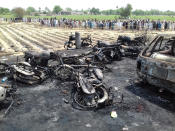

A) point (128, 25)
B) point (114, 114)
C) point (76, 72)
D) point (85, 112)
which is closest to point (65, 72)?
point (76, 72)

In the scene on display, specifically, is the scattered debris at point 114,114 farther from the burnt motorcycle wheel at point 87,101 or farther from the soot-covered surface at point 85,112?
the burnt motorcycle wheel at point 87,101

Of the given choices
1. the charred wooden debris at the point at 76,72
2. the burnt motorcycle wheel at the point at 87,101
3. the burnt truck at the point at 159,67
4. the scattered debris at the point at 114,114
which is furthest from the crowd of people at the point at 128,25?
the scattered debris at the point at 114,114

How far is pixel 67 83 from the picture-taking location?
7.72 meters

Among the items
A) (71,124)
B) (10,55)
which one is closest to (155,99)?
(71,124)

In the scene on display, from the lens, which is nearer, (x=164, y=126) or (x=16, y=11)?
(x=164, y=126)

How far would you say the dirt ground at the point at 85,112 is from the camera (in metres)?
4.83

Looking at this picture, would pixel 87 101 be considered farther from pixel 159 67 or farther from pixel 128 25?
pixel 128 25

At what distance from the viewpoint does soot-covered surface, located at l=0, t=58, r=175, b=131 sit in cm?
483

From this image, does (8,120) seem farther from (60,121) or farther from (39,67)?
(39,67)

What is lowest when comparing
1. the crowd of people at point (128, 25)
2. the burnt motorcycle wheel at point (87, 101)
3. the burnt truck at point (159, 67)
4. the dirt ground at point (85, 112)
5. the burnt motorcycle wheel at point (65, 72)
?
the dirt ground at point (85, 112)

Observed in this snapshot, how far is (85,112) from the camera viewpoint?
5.51m

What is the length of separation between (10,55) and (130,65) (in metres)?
8.05

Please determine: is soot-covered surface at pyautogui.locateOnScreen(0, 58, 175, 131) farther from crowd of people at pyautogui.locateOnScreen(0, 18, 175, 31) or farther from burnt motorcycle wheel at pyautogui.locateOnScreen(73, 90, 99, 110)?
crowd of people at pyautogui.locateOnScreen(0, 18, 175, 31)

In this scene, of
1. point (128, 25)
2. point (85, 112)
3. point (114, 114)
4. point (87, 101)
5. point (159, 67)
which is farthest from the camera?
point (128, 25)
